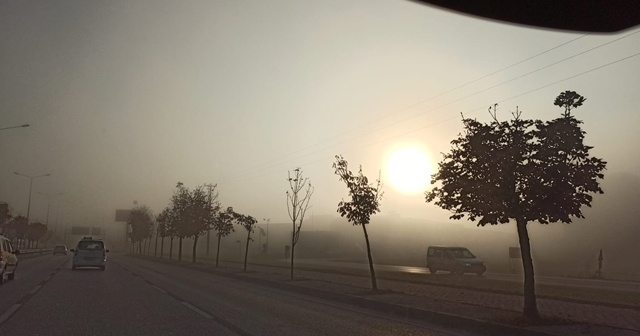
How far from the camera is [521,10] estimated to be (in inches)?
344

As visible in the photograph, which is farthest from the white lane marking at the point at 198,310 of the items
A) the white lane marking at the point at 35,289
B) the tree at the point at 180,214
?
the tree at the point at 180,214

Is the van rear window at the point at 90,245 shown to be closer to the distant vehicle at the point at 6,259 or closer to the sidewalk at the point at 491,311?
the distant vehicle at the point at 6,259

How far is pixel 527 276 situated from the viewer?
13445mm

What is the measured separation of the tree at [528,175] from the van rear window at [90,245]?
3040 centimetres

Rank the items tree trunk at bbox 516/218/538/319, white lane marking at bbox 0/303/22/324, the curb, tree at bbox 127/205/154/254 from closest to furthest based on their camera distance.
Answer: the curb → white lane marking at bbox 0/303/22/324 → tree trunk at bbox 516/218/538/319 → tree at bbox 127/205/154/254

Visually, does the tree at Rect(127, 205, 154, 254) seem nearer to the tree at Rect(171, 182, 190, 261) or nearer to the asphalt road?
the tree at Rect(171, 182, 190, 261)

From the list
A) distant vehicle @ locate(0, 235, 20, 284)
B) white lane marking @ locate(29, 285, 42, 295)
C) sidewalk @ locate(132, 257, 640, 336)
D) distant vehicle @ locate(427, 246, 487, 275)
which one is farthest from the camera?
distant vehicle @ locate(427, 246, 487, 275)

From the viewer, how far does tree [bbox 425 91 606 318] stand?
13.2 meters

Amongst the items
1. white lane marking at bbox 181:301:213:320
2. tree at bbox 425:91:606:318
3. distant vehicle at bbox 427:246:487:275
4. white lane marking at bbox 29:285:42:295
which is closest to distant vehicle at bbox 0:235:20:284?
white lane marking at bbox 29:285:42:295

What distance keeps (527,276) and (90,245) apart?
32191mm

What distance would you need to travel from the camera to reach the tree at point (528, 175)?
13.2m

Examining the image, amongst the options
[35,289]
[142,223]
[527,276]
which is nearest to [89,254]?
[35,289]

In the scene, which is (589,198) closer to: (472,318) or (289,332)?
(472,318)

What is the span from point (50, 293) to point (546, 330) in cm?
1672
